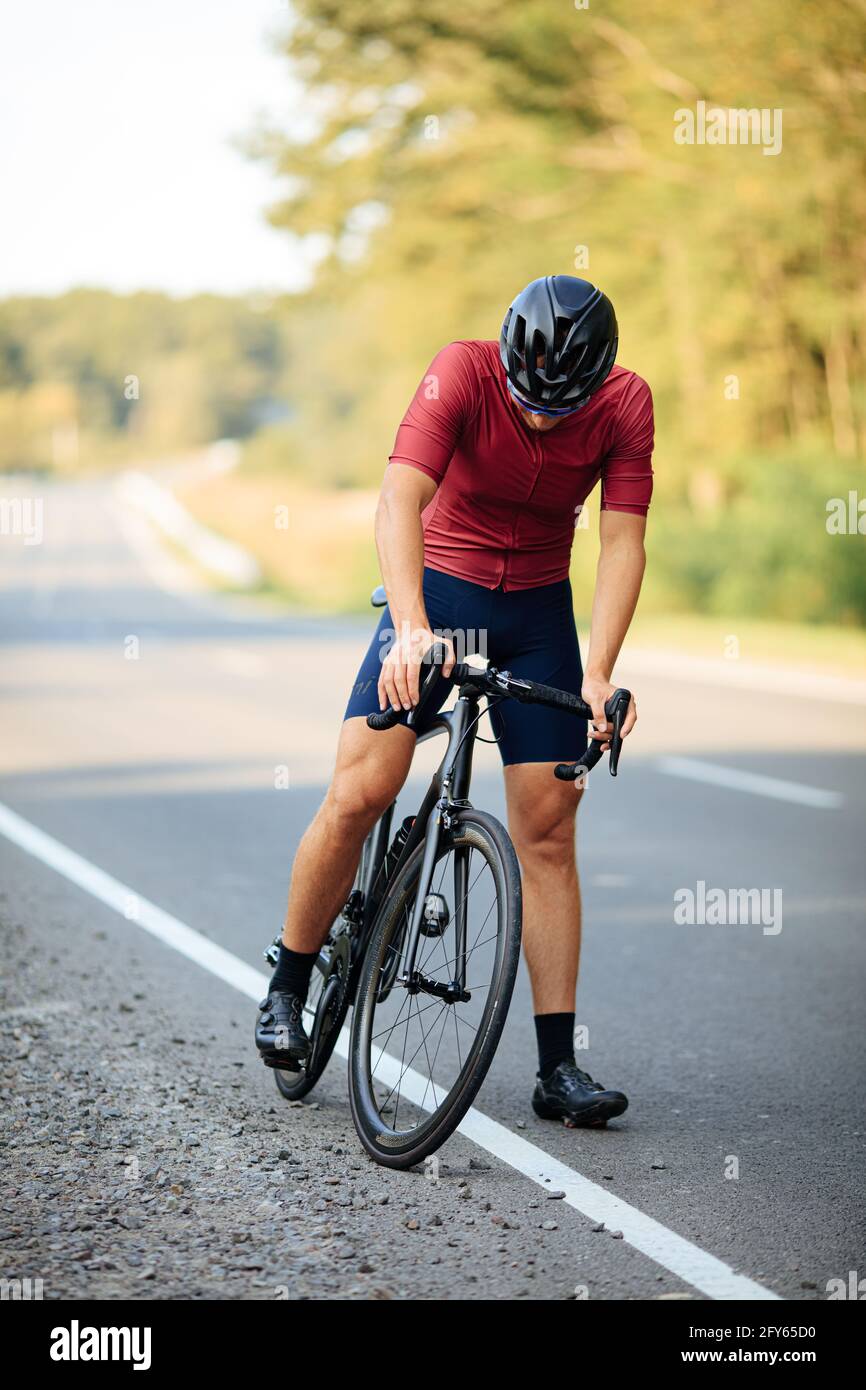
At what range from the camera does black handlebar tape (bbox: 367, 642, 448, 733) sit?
3750mm

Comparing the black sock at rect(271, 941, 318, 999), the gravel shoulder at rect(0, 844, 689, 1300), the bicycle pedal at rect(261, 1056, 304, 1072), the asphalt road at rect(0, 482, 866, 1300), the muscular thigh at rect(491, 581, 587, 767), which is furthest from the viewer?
the black sock at rect(271, 941, 318, 999)

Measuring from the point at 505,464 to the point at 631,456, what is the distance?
1.07ft

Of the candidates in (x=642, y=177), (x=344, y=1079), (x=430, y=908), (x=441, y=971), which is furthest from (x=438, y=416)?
(x=642, y=177)

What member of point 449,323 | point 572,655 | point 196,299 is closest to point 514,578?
point 572,655

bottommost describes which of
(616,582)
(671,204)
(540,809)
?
(540,809)

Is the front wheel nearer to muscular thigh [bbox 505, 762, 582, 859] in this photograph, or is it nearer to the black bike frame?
the black bike frame

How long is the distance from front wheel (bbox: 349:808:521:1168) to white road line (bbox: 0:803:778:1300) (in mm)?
162

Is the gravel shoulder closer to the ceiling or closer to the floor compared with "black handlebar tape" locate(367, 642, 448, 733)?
closer to the floor

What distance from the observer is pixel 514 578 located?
13.8 feet

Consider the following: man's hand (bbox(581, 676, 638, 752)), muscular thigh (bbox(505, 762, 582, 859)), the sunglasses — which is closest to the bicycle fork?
muscular thigh (bbox(505, 762, 582, 859))

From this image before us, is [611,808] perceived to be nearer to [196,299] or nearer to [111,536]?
[111,536]

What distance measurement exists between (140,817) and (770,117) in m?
18.8

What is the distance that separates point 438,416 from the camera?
3895 mm

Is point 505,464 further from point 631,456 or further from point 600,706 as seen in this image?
point 600,706
